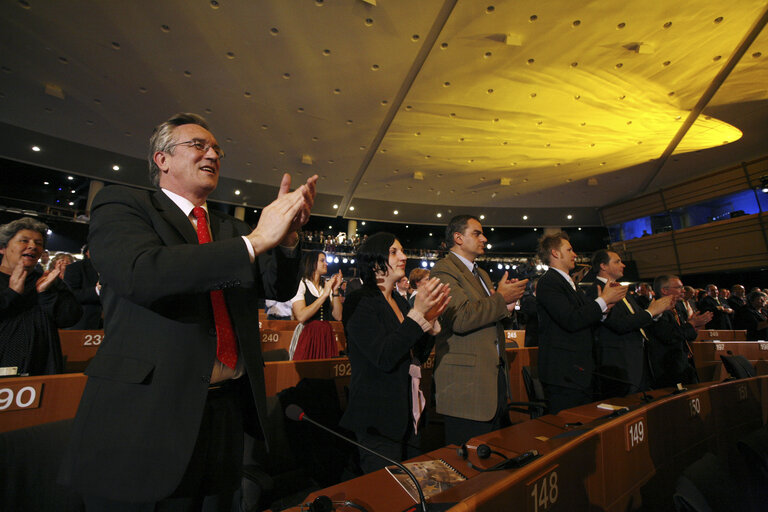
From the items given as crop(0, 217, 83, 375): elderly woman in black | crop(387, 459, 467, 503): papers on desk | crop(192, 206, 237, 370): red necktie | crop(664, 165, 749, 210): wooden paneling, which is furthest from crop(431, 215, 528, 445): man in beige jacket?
crop(664, 165, 749, 210): wooden paneling

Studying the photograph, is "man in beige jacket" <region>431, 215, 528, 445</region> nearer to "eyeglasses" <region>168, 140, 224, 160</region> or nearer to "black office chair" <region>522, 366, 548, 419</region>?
"black office chair" <region>522, 366, 548, 419</region>

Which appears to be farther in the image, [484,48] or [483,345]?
[484,48]

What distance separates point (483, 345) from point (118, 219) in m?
1.79

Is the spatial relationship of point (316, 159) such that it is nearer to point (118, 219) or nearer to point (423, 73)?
point (423, 73)

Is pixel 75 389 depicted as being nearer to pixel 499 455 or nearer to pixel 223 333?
pixel 223 333

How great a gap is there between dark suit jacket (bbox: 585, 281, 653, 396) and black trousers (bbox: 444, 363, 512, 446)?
4.19ft

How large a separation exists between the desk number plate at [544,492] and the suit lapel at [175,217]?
101 cm

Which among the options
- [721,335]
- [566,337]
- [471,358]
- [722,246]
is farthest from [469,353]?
[722,246]

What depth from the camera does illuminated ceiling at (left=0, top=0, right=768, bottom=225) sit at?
6148 mm

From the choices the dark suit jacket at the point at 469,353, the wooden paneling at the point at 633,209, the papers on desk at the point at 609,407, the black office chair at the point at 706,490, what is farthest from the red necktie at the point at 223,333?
the wooden paneling at the point at 633,209

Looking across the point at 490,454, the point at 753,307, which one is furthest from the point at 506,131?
the point at 490,454

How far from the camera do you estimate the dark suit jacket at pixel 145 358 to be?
67cm

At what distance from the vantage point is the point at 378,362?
154cm

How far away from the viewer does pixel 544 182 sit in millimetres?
12516
